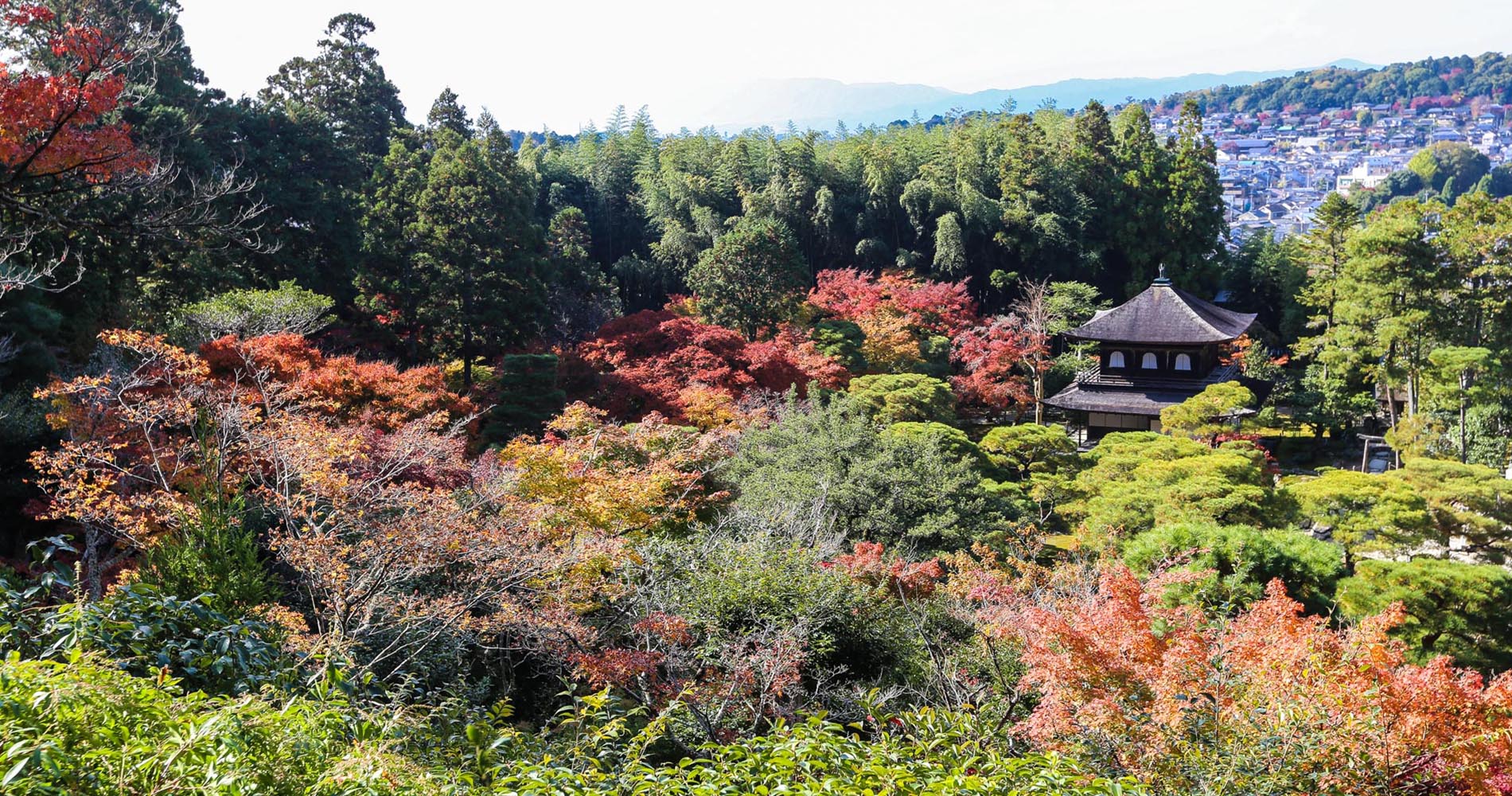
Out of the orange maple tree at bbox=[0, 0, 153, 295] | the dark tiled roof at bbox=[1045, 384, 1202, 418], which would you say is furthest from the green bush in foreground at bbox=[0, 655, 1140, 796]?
the dark tiled roof at bbox=[1045, 384, 1202, 418]

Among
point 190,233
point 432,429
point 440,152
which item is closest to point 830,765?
point 432,429

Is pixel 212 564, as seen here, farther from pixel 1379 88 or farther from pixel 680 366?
pixel 1379 88

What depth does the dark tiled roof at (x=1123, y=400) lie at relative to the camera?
19.7 m

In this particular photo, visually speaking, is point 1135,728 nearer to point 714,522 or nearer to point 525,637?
point 525,637

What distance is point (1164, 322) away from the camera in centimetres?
2042

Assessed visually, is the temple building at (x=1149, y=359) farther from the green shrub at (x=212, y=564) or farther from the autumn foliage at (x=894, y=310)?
the green shrub at (x=212, y=564)

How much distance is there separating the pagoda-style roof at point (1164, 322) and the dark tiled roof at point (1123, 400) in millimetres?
1086

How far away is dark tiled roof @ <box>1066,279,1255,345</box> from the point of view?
20031 mm

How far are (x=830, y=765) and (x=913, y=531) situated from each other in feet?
27.3

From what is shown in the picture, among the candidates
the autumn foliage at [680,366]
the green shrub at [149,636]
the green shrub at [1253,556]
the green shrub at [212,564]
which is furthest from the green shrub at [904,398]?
the green shrub at [149,636]

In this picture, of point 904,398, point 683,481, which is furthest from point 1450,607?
point 904,398

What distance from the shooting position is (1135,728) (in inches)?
198

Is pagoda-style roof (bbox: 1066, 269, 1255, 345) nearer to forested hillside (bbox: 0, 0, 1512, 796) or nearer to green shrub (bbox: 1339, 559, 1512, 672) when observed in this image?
forested hillside (bbox: 0, 0, 1512, 796)

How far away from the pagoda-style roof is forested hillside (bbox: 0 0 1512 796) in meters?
1.31
